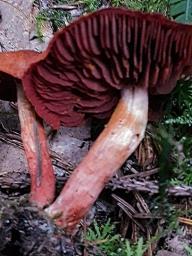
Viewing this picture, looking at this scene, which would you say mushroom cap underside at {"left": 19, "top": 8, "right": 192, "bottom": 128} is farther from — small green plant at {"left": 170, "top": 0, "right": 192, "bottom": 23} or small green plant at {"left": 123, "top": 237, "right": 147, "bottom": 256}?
small green plant at {"left": 123, "top": 237, "right": 147, "bottom": 256}

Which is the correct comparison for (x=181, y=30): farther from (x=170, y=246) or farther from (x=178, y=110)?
(x=170, y=246)

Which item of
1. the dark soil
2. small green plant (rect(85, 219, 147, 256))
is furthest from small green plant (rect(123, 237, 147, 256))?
the dark soil

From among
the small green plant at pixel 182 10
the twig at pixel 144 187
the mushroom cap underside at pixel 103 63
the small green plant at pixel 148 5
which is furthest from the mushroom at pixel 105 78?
the small green plant at pixel 148 5

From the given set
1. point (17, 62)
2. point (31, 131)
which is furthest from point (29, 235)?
point (17, 62)

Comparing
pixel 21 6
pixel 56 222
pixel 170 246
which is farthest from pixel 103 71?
pixel 21 6

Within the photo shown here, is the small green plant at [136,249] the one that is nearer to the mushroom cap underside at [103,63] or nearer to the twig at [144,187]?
the twig at [144,187]
